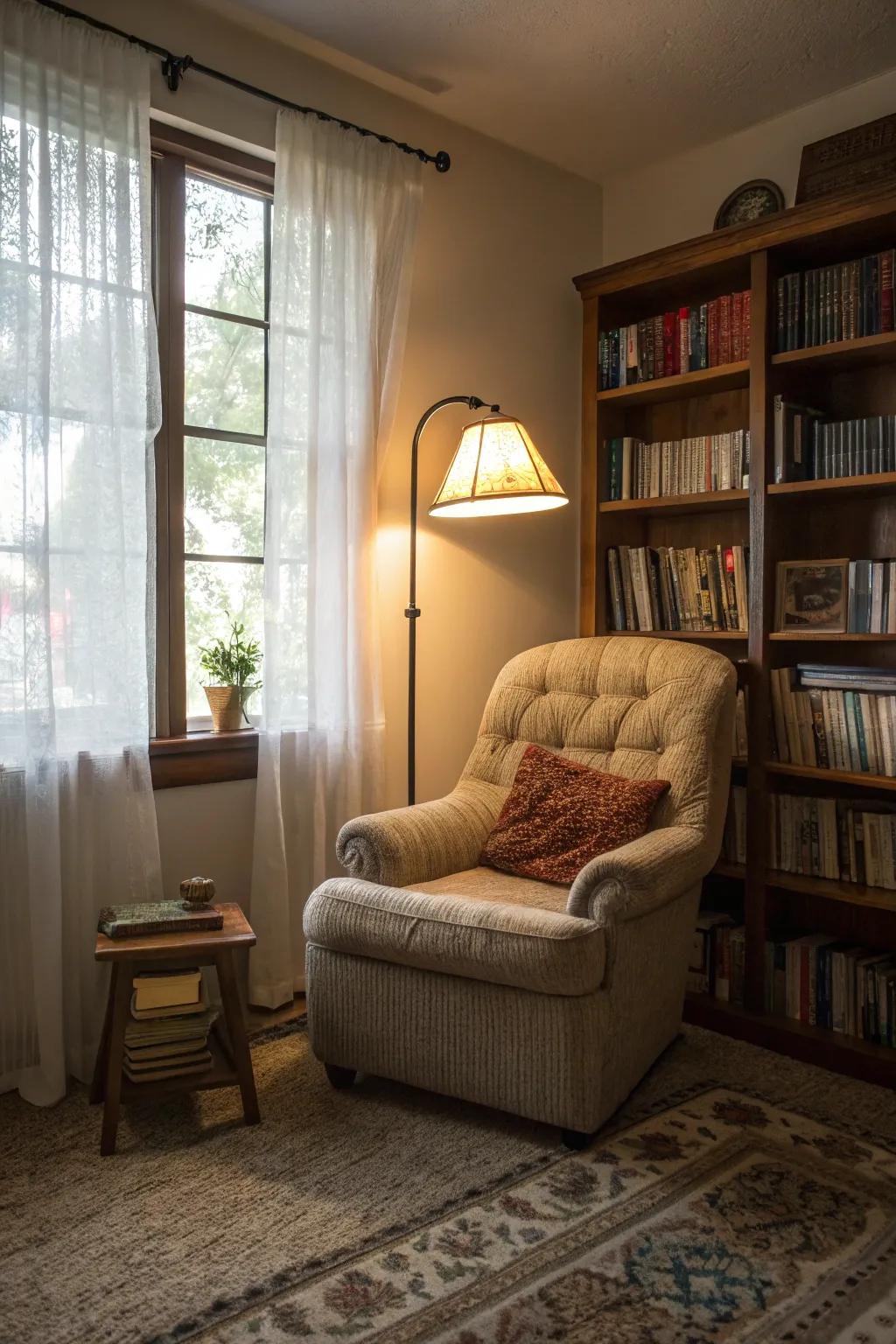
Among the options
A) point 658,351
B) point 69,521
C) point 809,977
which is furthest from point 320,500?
point 809,977

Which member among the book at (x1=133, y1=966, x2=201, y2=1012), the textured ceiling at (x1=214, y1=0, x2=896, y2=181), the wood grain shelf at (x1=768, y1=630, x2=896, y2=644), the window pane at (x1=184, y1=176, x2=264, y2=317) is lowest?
the book at (x1=133, y1=966, x2=201, y2=1012)

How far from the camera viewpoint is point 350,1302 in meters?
1.65

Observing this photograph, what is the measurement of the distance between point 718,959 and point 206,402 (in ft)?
6.96

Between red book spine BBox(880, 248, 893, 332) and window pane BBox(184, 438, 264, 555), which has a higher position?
red book spine BBox(880, 248, 893, 332)

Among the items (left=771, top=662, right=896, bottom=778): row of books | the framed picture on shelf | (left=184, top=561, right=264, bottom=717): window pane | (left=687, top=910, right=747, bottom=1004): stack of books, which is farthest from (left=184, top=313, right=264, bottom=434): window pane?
(left=687, top=910, right=747, bottom=1004): stack of books

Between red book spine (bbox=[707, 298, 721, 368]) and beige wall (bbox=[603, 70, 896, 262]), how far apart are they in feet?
1.49

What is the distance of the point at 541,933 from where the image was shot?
6.76ft

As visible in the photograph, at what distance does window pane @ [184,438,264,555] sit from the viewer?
9.12 ft

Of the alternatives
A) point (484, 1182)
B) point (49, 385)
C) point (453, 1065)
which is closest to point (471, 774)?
point (453, 1065)

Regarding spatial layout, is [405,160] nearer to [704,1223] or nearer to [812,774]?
[812,774]

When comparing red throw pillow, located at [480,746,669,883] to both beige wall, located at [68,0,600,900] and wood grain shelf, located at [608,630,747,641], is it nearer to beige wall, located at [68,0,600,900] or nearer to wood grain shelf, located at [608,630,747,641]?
wood grain shelf, located at [608,630,747,641]

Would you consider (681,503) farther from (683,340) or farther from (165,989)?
(165,989)

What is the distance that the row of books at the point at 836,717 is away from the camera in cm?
266

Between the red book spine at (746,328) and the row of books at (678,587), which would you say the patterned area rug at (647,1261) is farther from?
the red book spine at (746,328)
